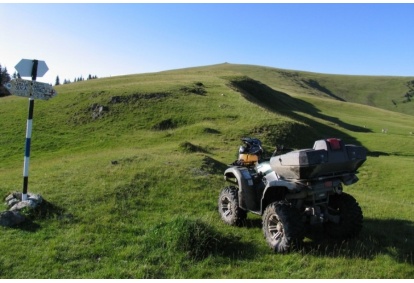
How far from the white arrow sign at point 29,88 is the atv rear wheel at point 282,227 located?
8030 mm

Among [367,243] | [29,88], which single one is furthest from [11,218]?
[367,243]

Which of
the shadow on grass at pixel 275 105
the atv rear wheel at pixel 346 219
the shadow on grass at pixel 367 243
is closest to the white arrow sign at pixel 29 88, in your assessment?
the shadow on grass at pixel 367 243

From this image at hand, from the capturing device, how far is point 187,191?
14.5m

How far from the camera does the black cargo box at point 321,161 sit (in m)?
8.02

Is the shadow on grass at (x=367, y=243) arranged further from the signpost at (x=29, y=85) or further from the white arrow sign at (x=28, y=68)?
the white arrow sign at (x=28, y=68)

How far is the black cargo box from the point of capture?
802cm

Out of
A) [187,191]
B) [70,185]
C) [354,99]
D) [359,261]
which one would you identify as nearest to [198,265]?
[359,261]

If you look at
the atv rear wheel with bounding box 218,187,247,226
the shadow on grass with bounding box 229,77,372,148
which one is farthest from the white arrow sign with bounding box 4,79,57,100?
the shadow on grass with bounding box 229,77,372,148

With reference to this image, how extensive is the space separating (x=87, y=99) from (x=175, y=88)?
39.2ft

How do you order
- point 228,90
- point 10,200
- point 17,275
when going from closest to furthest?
1. point 17,275
2. point 10,200
3. point 228,90

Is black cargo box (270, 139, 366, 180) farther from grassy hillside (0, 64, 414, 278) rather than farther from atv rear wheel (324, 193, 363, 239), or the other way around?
grassy hillside (0, 64, 414, 278)

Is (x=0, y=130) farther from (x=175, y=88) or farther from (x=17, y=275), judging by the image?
(x=17, y=275)

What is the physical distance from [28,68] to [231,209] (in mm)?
7663

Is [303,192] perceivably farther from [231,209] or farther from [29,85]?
[29,85]
